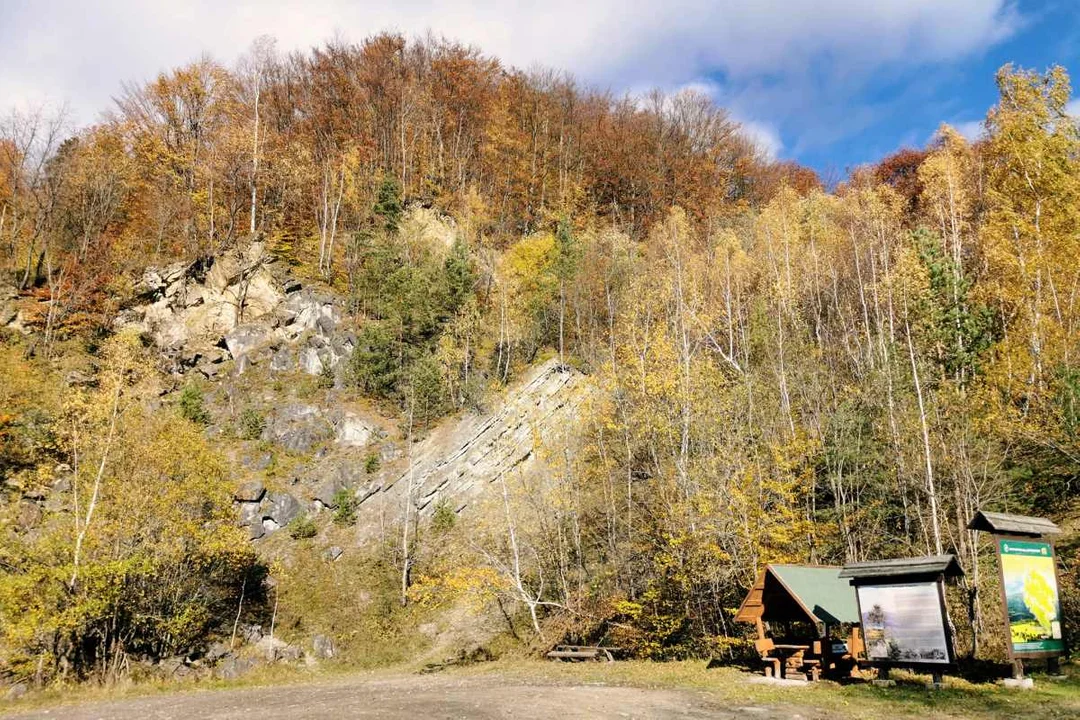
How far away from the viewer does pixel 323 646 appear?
939 inches

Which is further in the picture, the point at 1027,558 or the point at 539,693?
the point at 539,693

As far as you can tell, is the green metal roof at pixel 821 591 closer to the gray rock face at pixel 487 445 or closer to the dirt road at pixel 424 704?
the dirt road at pixel 424 704

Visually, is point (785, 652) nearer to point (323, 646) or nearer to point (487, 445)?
point (323, 646)

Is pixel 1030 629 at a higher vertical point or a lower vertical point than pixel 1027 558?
lower

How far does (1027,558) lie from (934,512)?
4.88 m

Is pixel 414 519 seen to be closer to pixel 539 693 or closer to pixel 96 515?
pixel 96 515

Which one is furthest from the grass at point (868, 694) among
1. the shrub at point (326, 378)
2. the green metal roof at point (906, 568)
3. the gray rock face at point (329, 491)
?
the shrub at point (326, 378)

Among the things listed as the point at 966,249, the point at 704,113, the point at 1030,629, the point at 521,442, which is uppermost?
the point at 704,113

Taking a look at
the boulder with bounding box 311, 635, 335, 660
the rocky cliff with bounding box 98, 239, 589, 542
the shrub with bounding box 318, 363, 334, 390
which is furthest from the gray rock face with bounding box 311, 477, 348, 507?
the boulder with bounding box 311, 635, 335, 660

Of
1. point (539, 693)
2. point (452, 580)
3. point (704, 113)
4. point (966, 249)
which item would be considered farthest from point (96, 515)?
point (704, 113)

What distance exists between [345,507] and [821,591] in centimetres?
2091

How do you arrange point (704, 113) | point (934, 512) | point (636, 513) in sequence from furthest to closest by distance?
point (704, 113) → point (636, 513) → point (934, 512)

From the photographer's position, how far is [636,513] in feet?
75.5

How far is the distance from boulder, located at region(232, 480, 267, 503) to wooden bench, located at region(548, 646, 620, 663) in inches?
630
